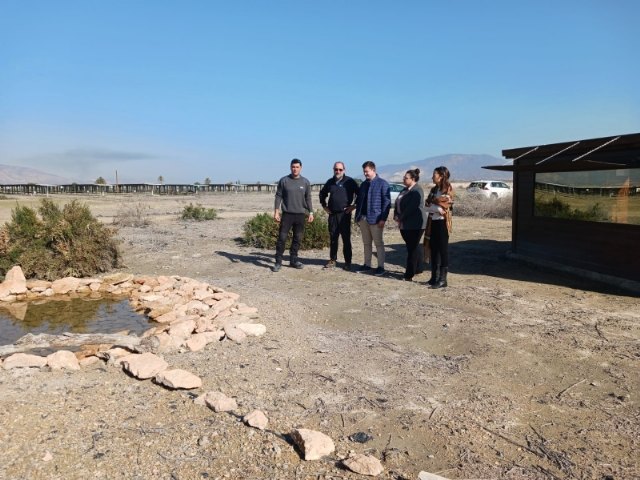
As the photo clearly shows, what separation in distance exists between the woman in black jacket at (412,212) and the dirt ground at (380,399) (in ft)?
4.40

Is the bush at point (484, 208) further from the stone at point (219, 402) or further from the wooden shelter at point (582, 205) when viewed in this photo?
the stone at point (219, 402)

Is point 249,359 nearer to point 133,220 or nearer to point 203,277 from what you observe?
point 203,277

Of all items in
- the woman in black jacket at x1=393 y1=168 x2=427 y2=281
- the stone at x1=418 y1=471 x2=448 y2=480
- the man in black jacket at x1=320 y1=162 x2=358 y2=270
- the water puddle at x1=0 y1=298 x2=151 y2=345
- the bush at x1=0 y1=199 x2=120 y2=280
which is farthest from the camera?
the man in black jacket at x1=320 y1=162 x2=358 y2=270

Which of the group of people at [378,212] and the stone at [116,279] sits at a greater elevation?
the group of people at [378,212]

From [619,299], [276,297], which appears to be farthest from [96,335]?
[619,299]

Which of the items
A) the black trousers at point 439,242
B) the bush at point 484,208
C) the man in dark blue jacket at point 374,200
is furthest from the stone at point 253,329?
the bush at point 484,208

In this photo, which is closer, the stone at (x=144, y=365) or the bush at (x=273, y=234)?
the stone at (x=144, y=365)

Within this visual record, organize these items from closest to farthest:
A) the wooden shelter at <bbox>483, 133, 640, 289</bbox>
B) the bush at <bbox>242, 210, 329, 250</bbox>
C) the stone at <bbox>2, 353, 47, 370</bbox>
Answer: the stone at <bbox>2, 353, 47, 370</bbox> → the wooden shelter at <bbox>483, 133, 640, 289</bbox> → the bush at <bbox>242, 210, 329, 250</bbox>

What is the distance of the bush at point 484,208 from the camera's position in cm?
2305

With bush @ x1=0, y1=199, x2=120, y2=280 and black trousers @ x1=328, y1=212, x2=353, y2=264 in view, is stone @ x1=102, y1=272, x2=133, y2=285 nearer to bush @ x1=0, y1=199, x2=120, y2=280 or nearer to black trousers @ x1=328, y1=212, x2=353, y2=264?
bush @ x1=0, y1=199, x2=120, y2=280

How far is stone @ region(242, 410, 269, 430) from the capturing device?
351cm

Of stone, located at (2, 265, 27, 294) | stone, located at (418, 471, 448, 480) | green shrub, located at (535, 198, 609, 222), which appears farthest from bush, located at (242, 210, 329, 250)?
stone, located at (418, 471, 448, 480)

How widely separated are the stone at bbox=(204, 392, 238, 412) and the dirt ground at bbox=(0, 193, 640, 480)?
6 centimetres

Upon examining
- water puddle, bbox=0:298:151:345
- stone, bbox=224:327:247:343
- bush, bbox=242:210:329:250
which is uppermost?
bush, bbox=242:210:329:250
